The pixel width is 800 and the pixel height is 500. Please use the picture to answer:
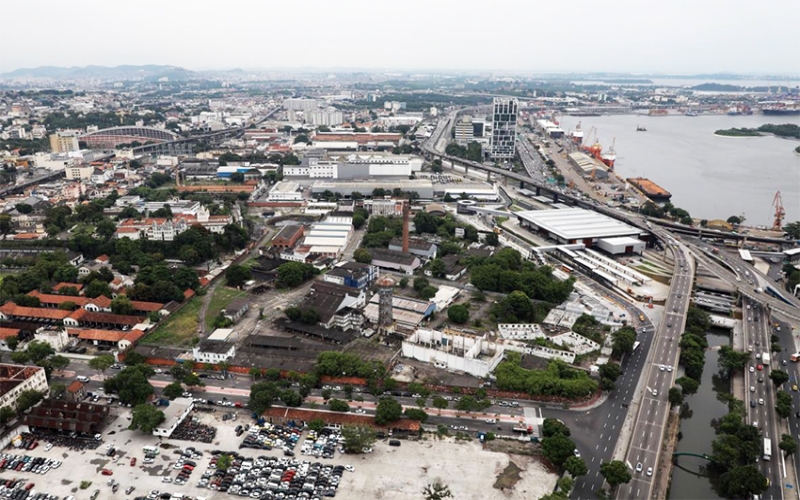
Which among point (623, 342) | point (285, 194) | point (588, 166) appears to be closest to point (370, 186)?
point (285, 194)

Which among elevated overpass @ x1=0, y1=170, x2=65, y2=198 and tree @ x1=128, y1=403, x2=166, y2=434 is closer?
tree @ x1=128, y1=403, x2=166, y2=434

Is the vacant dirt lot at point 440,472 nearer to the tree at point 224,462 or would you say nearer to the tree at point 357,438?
the tree at point 357,438

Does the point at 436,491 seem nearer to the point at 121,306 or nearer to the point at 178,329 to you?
the point at 178,329

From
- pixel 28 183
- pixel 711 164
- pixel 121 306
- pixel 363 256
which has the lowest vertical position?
pixel 121 306

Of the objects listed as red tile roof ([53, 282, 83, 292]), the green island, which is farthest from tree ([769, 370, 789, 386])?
the green island

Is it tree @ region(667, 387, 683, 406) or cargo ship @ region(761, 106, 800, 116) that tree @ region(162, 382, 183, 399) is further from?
cargo ship @ region(761, 106, 800, 116)

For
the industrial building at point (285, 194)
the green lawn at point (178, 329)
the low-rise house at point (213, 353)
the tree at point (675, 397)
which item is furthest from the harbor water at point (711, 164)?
the green lawn at point (178, 329)

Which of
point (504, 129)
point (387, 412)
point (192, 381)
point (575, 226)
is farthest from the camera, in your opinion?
point (504, 129)
